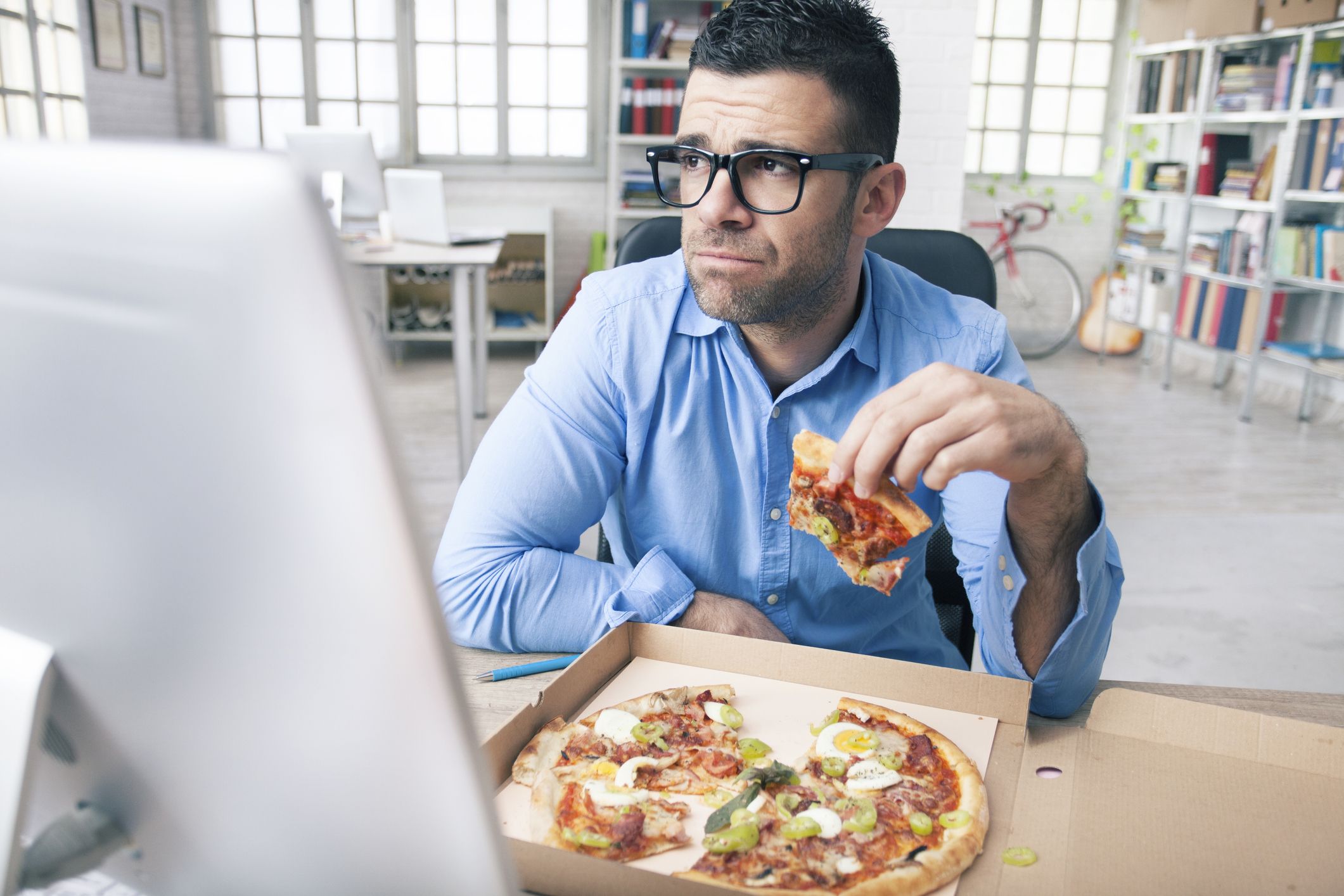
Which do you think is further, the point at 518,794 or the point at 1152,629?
the point at 1152,629

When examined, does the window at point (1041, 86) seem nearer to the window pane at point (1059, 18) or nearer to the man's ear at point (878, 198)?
the window pane at point (1059, 18)

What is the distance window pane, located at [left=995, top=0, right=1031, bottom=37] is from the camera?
22.7 ft

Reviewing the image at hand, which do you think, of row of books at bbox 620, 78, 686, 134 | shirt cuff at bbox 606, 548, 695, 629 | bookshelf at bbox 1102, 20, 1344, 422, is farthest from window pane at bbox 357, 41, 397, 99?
shirt cuff at bbox 606, 548, 695, 629

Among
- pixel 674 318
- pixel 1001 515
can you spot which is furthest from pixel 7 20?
pixel 1001 515

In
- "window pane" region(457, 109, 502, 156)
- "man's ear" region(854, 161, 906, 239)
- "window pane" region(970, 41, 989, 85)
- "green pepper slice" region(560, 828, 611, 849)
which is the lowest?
"green pepper slice" region(560, 828, 611, 849)

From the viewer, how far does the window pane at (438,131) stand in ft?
21.5

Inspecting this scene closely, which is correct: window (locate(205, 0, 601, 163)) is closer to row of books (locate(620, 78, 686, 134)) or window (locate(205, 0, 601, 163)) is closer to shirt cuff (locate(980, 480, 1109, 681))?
row of books (locate(620, 78, 686, 134))

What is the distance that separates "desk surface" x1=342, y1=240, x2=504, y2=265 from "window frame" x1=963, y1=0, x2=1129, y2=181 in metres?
4.34

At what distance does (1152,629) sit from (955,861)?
8.47 ft

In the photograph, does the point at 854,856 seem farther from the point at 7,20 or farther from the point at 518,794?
the point at 7,20

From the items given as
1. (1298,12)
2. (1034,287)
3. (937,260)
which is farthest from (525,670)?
Result: (1034,287)

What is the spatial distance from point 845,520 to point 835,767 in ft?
1.19

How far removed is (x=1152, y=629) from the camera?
9.71ft

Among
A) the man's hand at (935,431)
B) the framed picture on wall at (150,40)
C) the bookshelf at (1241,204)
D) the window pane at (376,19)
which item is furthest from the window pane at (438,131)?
the man's hand at (935,431)
